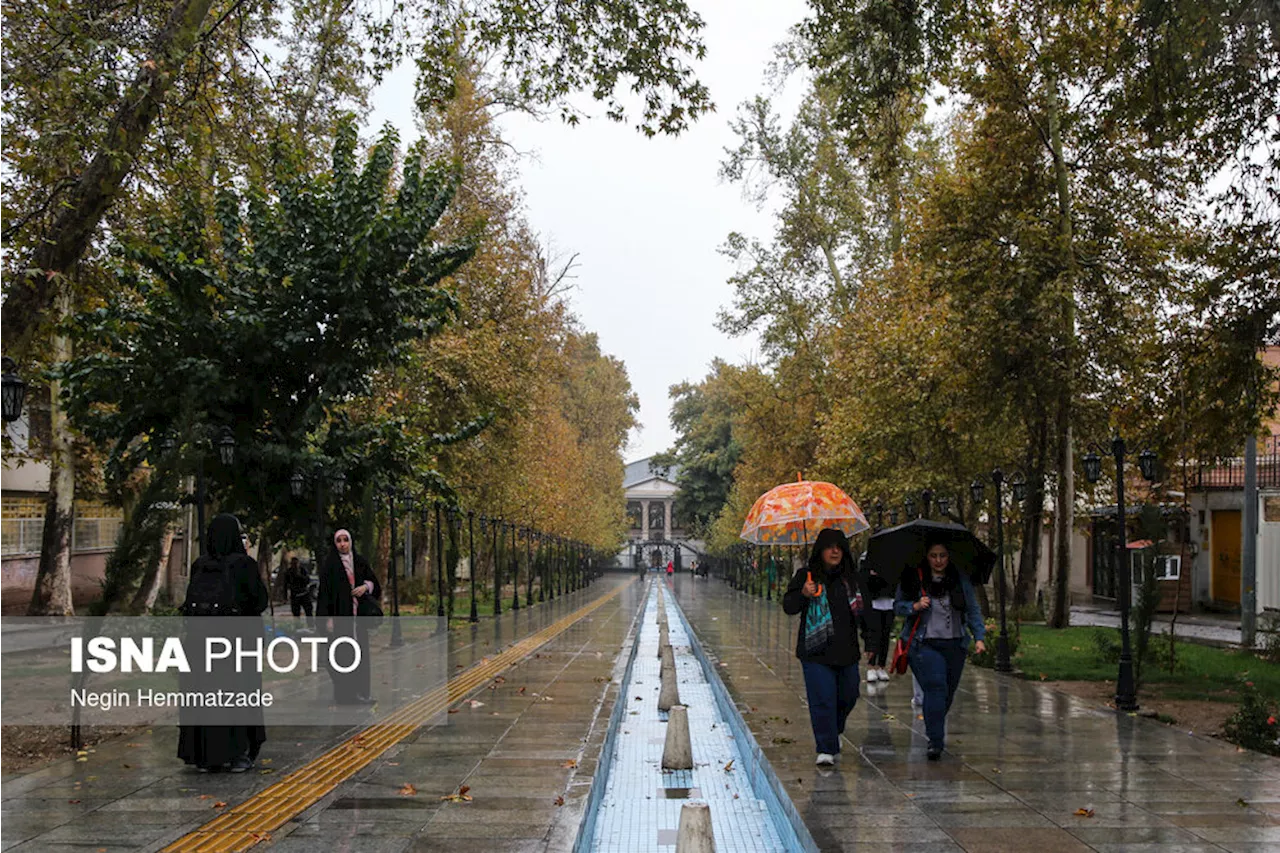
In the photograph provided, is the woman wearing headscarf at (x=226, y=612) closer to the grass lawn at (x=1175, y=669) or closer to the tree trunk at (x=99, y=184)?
the tree trunk at (x=99, y=184)

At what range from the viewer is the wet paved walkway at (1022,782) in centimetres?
689

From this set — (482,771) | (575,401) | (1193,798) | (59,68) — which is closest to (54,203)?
(59,68)

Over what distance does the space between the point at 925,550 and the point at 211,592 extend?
17.9 ft

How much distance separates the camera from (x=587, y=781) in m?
8.51

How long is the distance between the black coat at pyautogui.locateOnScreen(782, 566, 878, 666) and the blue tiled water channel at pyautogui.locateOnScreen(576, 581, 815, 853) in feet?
3.29

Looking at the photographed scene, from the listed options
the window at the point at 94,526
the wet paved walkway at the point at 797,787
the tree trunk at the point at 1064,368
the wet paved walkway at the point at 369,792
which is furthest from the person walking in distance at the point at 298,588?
the window at the point at 94,526

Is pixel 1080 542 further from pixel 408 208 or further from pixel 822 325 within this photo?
pixel 408 208

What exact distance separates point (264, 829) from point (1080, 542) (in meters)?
46.2

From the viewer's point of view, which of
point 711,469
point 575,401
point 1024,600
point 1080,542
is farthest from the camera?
point 711,469

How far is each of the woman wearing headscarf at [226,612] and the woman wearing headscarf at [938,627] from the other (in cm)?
499

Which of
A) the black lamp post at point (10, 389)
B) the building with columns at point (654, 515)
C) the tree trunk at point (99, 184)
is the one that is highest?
the tree trunk at point (99, 184)

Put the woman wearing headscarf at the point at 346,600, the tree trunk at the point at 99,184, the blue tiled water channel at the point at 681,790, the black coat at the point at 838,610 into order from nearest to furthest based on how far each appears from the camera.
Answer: the blue tiled water channel at the point at 681,790
the black coat at the point at 838,610
the tree trunk at the point at 99,184
the woman wearing headscarf at the point at 346,600

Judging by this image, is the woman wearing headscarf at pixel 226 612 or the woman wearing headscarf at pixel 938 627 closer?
the woman wearing headscarf at pixel 226 612

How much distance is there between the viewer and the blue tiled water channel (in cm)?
820
